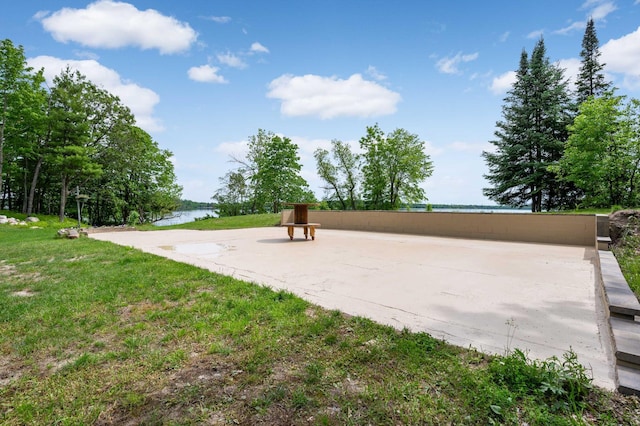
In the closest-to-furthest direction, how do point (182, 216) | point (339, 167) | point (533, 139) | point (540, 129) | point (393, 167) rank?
point (533, 139) → point (540, 129) → point (393, 167) → point (339, 167) → point (182, 216)

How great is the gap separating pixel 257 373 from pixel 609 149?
1811 cm

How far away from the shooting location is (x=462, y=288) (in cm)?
331

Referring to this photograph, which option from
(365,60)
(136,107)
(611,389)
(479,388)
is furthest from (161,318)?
(136,107)

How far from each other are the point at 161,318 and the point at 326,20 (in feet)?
31.2

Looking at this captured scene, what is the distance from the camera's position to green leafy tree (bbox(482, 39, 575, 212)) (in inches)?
713

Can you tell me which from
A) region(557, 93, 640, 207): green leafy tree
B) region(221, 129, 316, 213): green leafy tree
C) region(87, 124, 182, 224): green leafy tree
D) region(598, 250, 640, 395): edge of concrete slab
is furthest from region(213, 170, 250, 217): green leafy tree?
region(598, 250, 640, 395): edge of concrete slab

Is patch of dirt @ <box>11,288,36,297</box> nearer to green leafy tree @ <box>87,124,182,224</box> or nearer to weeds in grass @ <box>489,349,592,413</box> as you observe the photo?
weeds in grass @ <box>489,349,592,413</box>

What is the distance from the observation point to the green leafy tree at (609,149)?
40.9 ft

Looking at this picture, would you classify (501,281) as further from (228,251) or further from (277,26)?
(277,26)

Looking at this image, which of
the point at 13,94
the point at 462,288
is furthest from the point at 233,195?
the point at 462,288

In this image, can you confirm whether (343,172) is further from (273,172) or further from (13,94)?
(13,94)

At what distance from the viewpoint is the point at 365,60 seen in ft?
43.1

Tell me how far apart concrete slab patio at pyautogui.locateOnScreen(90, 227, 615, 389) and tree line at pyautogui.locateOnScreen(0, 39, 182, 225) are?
1589cm

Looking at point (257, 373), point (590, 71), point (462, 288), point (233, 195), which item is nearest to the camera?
point (257, 373)
